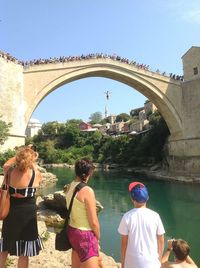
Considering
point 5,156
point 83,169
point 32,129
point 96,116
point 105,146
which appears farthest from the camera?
point 96,116

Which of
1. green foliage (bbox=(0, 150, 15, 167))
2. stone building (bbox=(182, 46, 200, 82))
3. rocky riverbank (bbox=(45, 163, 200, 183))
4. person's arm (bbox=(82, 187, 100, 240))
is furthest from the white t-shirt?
stone building (bbox=(182, 46, 200, 82))

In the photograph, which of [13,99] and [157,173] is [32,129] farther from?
[13,99]

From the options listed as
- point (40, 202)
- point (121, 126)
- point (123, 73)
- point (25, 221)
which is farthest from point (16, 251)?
point (121, 126)

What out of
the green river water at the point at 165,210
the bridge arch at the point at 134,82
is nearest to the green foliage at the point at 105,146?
the bridge arch at the point at 134,82

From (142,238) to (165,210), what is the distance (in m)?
10.8

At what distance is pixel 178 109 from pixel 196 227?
1484 centimetres

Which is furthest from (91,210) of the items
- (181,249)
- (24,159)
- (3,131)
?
(3,131)

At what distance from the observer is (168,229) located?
9914 mm

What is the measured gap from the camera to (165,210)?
42.7ft

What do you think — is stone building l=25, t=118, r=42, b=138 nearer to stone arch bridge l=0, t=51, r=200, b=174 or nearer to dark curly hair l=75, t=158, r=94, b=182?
stone arch bridge l=0, t=51, r=200, b=174

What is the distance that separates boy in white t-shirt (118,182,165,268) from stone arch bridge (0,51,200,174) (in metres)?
14.8

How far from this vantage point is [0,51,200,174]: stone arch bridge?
1747 cm

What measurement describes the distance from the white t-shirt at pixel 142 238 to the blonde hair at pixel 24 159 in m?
0.95

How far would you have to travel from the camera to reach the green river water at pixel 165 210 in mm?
8312
